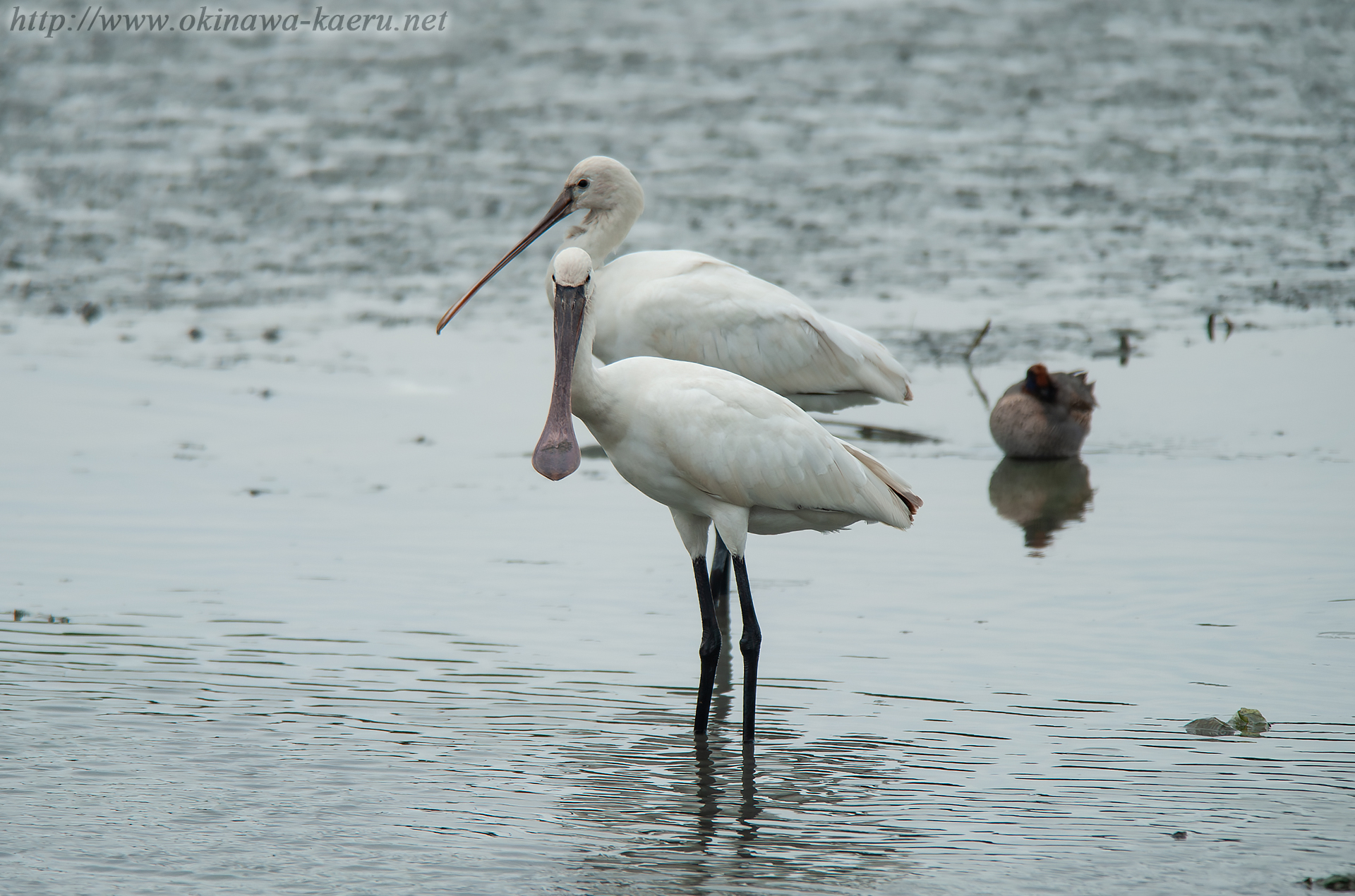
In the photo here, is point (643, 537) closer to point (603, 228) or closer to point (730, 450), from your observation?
point (603, 228)

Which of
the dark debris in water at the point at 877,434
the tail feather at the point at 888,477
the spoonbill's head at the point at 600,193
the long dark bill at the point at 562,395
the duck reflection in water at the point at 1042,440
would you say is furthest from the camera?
the dark debris in water at the point at 877,434

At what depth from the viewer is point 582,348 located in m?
5.61

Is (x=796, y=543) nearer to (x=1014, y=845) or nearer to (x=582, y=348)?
(x=582, y=348)

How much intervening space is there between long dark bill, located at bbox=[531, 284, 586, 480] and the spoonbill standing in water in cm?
211

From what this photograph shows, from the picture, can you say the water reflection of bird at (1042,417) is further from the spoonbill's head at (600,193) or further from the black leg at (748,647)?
the black leg at (748,647)

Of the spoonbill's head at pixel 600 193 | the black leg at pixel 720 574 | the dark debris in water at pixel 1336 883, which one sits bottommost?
the dark debris in water at pixel 1336 883

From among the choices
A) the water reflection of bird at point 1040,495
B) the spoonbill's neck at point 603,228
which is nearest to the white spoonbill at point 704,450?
the water reflection of bird at point 1040,495

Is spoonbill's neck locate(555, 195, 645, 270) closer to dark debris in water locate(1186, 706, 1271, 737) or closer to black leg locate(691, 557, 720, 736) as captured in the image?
black leg locate(691, 557, 720, 736)

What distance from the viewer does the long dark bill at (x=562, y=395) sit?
18.2 ft

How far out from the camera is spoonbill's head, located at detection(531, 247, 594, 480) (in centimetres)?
556

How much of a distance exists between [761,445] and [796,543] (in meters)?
2.19

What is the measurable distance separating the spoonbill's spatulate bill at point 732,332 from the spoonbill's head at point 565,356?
81.5 inches

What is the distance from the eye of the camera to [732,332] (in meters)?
7.92

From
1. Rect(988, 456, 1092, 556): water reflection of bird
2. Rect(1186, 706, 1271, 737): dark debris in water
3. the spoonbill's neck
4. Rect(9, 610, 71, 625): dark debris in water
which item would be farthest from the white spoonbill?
the spoonbill's neck
